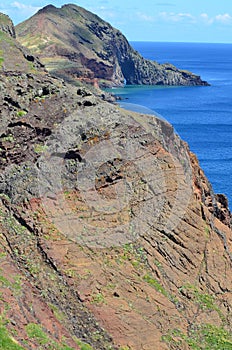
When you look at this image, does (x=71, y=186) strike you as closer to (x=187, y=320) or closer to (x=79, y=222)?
(x=79, y=222)

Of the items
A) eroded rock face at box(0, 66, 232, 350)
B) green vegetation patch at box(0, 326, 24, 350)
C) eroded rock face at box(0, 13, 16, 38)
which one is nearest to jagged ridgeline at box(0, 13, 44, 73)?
eroded rock face at box(0, 13, 16, 38)

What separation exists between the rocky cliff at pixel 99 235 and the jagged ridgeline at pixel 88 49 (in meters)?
106

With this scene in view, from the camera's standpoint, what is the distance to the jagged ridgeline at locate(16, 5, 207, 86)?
152250 millimetres

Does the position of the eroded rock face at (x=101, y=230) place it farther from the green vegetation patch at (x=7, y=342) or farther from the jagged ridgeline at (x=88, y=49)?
the jagged ridgeline at (x=88, y=49)

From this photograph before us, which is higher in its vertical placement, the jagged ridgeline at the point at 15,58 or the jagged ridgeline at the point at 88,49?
the jagged ridgeline at the point at 88,49

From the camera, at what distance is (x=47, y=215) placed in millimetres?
28984

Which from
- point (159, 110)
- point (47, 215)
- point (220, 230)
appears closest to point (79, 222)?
point (47, 215)

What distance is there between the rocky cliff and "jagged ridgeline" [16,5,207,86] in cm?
10647

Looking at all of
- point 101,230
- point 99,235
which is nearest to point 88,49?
point 101,230

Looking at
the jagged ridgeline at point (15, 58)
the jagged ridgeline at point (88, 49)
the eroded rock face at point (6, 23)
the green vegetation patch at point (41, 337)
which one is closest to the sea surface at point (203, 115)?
the jagged ridgeline at point (88, 49)

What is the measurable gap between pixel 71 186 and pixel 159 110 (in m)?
96.5

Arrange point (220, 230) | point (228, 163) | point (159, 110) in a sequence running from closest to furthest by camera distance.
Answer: point (220, 230) < point (228, 163) < point (159, 110)

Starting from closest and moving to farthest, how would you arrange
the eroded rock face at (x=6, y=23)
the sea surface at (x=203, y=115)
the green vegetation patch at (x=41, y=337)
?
the green vegetation patch at (x=41, y=337), the sea surface at (x=203, y=115), the eroded rock face at (x=6, y=23)

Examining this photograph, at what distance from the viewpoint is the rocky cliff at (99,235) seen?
2622cm
